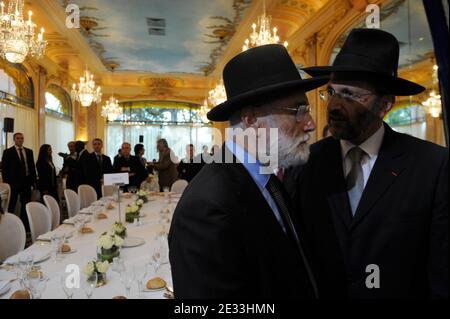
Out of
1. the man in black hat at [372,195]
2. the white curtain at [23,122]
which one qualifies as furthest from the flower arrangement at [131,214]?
the white curtain at [23,122]

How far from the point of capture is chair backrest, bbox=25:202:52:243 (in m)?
3.58

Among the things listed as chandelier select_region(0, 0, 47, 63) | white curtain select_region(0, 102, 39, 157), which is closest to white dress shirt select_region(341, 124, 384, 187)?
chandelier select_region(0, 0, 47, 63)

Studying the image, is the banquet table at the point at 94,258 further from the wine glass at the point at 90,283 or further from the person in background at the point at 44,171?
the person in background at the point at 44,171

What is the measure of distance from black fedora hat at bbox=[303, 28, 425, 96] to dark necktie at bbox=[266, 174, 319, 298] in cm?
55

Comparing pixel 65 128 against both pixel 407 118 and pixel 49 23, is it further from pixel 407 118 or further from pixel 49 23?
pixel 407 118

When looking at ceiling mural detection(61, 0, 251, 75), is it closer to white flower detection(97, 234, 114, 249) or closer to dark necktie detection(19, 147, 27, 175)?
dark necktie detection(19, 147, 27, 175)

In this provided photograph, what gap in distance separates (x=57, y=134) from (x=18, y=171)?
257 inches

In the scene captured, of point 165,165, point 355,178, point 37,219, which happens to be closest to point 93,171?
point 165,165

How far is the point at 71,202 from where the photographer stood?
5.25 metres

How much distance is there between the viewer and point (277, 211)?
3.57ft

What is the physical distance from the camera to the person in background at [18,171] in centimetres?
639

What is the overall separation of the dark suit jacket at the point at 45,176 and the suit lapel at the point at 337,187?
705 cm

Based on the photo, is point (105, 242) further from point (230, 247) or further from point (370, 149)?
point (370, 149)
